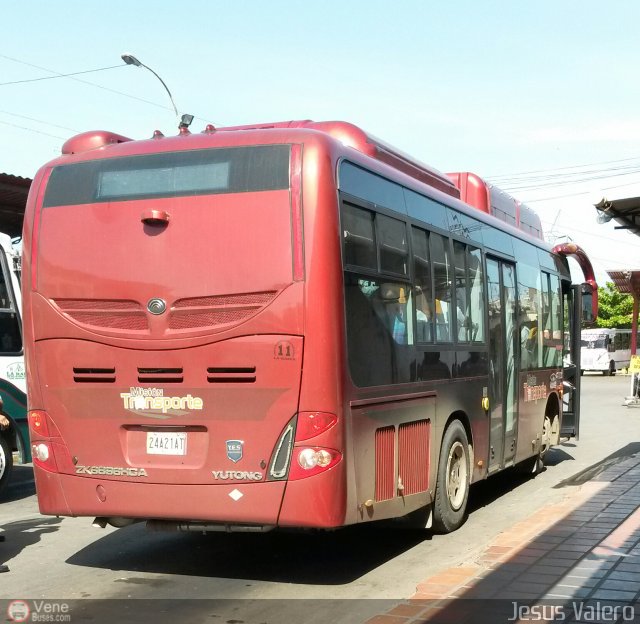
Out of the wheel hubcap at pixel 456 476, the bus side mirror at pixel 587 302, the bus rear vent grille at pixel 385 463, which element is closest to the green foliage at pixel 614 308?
the bus side mirror at pixel 587 302

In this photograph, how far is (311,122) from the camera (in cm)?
770

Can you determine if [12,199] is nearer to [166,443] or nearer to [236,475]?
[166,443]

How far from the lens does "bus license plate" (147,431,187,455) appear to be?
654 centimetres

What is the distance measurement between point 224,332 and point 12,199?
33.8 feet

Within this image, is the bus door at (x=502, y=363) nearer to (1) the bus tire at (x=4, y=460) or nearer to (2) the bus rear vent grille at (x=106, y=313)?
(2) the bus rear vent grille at (x=106, y=313)

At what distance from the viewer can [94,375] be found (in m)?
6.73

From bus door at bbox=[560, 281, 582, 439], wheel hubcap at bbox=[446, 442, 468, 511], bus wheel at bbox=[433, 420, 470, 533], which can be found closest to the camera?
bus wheel at bbox=[433, 420, 470, 533]

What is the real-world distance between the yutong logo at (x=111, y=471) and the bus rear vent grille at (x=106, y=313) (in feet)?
3.17

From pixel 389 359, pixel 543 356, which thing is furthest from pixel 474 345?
pixel 543 356

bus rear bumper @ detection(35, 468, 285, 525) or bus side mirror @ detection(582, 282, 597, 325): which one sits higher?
bus side mirror @ detection(582, 282, 597, 325)

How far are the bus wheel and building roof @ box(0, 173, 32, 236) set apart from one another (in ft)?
29.1

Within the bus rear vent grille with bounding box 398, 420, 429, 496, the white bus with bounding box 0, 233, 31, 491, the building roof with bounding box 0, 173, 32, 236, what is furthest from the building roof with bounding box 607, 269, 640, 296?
the bus rear vent grille with bounding box 398, 420, 429, 496

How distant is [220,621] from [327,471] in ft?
3.77

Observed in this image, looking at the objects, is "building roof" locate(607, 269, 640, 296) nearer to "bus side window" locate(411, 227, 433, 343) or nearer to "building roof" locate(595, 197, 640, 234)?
"building roof" locate(595, 197, 640, 234)
